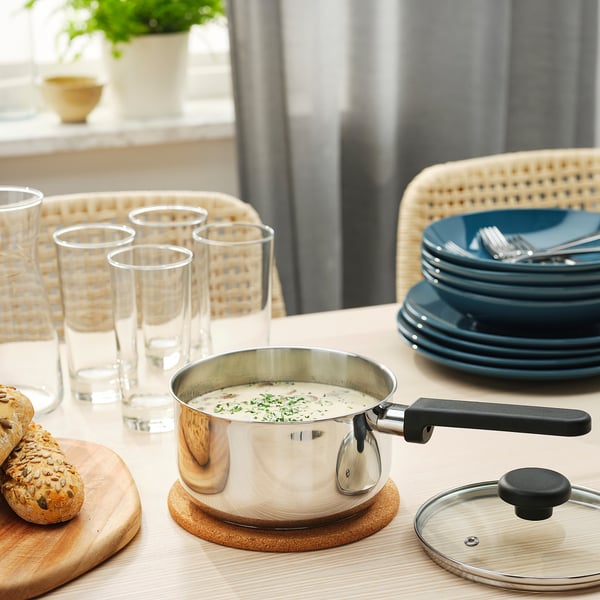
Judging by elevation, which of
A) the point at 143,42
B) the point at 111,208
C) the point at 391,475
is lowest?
the point at 391,475

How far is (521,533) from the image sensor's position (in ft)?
2.47

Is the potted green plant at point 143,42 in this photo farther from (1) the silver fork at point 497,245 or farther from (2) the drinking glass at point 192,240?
(1) the silver fork at point 497,245

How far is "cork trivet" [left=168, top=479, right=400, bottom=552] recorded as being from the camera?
76 cm

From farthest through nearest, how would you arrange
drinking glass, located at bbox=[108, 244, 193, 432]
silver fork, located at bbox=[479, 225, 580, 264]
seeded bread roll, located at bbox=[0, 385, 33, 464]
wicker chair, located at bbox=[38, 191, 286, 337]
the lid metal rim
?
wicker chair, located at bbox=[38, 191, 286, 337], silver fork, located at bbox=[479, 225, 580, 264], drinking glass, located at bbox=[108, 244, 193, 432], seeded bread roll, located at bbox=[0, 385, 33, 464], the lid metal rim

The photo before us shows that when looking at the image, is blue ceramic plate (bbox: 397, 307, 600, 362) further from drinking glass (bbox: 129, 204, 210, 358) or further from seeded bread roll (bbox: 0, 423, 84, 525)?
seeded bread roll (bbox: 0, 423, 84, 525)

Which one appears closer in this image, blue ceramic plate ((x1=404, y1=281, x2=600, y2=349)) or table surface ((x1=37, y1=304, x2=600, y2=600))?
table surface ((x1=37, y1=304, x2=600, y2=600))

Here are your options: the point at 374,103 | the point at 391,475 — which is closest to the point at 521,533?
the point at 391,475

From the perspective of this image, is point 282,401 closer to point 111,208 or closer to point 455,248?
point 455,248

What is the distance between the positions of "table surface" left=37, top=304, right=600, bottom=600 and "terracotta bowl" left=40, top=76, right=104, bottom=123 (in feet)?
4.03

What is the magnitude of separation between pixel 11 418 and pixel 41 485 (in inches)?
3.0

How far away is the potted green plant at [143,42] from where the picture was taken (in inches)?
89.0

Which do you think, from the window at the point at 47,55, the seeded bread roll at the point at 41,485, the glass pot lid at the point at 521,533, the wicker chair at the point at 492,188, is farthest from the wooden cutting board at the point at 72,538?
the window at the point at 47,55

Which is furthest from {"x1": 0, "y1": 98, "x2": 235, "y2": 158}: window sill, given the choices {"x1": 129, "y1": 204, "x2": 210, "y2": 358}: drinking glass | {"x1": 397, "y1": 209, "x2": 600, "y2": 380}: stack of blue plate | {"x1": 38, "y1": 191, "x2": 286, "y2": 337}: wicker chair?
{"x1": 397, "y1": 209, "x2": 600, "y2": 380}: stack of blue plate

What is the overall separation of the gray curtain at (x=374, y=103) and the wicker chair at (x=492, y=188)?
503 mm
